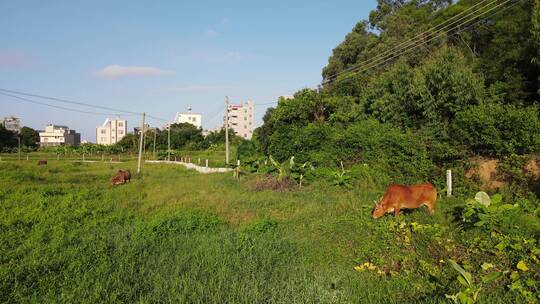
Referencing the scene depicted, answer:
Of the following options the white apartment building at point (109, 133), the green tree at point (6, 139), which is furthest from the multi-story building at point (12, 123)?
the green tree at point (6, 139)

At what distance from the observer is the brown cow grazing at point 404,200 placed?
8625 mm

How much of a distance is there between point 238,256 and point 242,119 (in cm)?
10580

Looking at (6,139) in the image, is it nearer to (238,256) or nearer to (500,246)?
(238,256)

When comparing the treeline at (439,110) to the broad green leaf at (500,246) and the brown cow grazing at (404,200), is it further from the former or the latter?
the broad green leaf at (500,246)

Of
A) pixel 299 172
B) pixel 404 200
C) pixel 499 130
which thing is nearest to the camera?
pixel 404 200

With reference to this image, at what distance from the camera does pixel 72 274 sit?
6.26m

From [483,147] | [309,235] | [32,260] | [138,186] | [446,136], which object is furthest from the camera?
[138,186]

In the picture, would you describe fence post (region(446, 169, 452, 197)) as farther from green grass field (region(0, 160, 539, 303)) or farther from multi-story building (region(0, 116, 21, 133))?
multi-story building (region(0, 116, 21, 133))

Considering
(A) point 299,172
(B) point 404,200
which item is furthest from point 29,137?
(B) point 404,200

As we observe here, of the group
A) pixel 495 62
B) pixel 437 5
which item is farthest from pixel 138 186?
pixel 437 5

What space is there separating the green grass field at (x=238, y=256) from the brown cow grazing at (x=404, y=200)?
230 mm

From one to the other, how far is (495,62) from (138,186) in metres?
17.2

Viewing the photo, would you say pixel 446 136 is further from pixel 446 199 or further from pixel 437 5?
pixel 437 5

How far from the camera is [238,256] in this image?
23.0 feet
